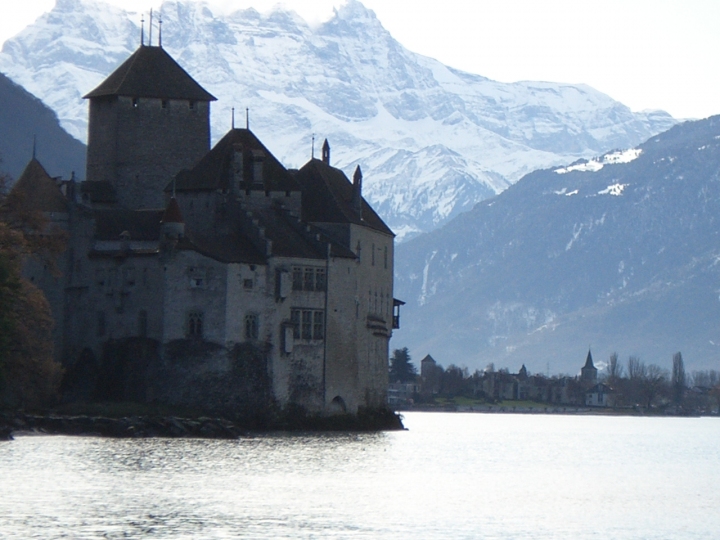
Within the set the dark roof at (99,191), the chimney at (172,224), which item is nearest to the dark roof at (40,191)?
the dark roof at (99,191)

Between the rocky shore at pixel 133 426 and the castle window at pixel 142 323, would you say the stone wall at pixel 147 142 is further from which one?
the rocky shore at pixel 133 426

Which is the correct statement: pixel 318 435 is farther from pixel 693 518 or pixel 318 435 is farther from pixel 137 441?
pixel 693 518

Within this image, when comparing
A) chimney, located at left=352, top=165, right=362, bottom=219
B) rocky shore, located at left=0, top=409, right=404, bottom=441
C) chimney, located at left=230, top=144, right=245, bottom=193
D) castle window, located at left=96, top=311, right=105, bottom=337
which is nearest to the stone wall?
chimney, located at left=230, top=144, right=245, bottom=193

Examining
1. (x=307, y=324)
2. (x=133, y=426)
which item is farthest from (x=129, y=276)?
(x=133, y=426)

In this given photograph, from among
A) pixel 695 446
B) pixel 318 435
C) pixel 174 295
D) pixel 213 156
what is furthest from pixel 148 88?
pixel 695 446

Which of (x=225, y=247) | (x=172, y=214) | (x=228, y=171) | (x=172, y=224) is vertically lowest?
(x=225, y=247)

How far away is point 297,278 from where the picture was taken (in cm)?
11856

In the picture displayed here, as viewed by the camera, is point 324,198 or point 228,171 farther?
point 324,198

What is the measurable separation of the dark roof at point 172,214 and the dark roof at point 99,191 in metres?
14.2

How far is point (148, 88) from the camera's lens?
12719cm

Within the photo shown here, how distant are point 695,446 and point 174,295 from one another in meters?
52.2

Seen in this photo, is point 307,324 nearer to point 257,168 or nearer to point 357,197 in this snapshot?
point 257,168

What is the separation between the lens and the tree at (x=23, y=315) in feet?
325

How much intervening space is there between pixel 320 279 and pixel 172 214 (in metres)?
11.1
